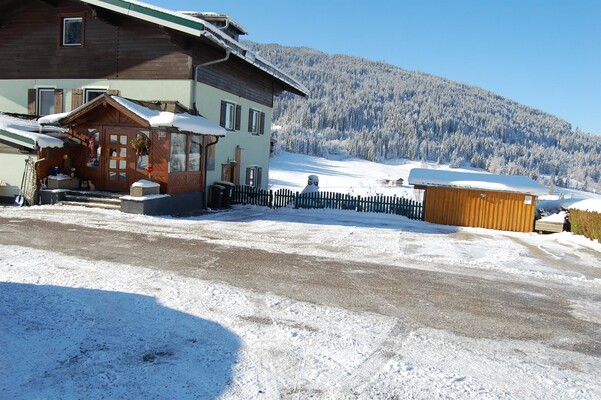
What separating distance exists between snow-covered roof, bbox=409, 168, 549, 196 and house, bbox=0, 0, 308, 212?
366 inches

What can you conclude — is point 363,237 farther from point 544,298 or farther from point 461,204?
point 461,204

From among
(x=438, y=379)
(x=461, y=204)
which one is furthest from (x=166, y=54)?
(x=438, y=379)

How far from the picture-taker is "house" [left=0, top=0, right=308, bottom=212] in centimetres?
1828

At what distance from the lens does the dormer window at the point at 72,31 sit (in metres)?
20.3

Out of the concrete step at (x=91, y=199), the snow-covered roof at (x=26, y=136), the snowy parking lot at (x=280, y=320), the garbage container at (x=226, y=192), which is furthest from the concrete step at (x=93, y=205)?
the garbage container at (x=226, y=192)

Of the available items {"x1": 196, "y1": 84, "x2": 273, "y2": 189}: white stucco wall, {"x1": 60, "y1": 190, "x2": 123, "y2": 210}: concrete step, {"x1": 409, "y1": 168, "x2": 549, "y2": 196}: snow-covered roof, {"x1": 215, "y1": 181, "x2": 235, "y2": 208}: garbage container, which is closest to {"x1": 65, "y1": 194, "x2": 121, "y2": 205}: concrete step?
{"x1": 60, "y1": 190, "x2": 123, "y2": 210}: concrete step

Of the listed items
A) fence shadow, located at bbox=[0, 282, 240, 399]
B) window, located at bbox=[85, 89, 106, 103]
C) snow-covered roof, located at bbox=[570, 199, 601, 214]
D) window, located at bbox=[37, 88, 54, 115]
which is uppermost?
window, located at bbox=[85, 89, 106, 103]

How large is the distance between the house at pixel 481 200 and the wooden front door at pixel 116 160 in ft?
39.9

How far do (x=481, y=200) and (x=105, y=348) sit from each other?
18.4 metres

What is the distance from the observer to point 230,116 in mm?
23078

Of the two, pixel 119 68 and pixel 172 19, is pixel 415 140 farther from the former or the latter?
pixel 172 19

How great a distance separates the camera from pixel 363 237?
48.6ft

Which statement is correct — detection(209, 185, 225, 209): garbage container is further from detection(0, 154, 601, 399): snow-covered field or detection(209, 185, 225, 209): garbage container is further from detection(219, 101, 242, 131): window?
detection(0, 154, 601, 399): snow-covered field

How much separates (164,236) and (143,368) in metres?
8.09
